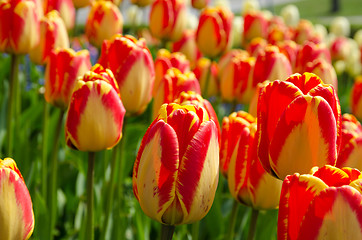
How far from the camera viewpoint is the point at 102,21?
274 cm

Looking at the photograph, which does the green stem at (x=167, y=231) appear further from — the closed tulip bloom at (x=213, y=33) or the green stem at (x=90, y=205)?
the closed tulip bloom at (x=213, y=33)

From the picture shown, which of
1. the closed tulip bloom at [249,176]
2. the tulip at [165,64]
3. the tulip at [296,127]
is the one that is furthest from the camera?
the tulip at [165,64]

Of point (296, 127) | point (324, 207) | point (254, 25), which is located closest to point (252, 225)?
point (296, 127)

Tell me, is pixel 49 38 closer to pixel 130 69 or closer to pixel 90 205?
pixel 130 69

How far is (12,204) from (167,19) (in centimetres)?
207

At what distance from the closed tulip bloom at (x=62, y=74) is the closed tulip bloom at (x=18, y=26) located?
0.90 ft

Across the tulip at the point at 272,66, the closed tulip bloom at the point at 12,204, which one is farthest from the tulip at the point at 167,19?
the closed tulip bloom at the point at 12,204

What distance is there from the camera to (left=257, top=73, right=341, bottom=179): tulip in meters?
1.12

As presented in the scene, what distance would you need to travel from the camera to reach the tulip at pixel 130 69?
1.77m

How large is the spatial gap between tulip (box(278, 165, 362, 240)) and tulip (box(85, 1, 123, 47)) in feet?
6.40

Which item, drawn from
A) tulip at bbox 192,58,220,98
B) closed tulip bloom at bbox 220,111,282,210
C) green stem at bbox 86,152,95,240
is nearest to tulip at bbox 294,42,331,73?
Result: tulip at bbox 192,58,220,98

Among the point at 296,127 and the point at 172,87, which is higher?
the point at 296,127

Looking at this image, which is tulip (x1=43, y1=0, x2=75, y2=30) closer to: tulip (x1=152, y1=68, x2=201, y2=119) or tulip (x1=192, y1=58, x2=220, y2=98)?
tulip (x1=192, y1=58, x2=220, y2=98)

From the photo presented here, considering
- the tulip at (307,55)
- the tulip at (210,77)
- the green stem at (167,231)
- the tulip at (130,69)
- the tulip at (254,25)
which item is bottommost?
the tulip at (254,25)
